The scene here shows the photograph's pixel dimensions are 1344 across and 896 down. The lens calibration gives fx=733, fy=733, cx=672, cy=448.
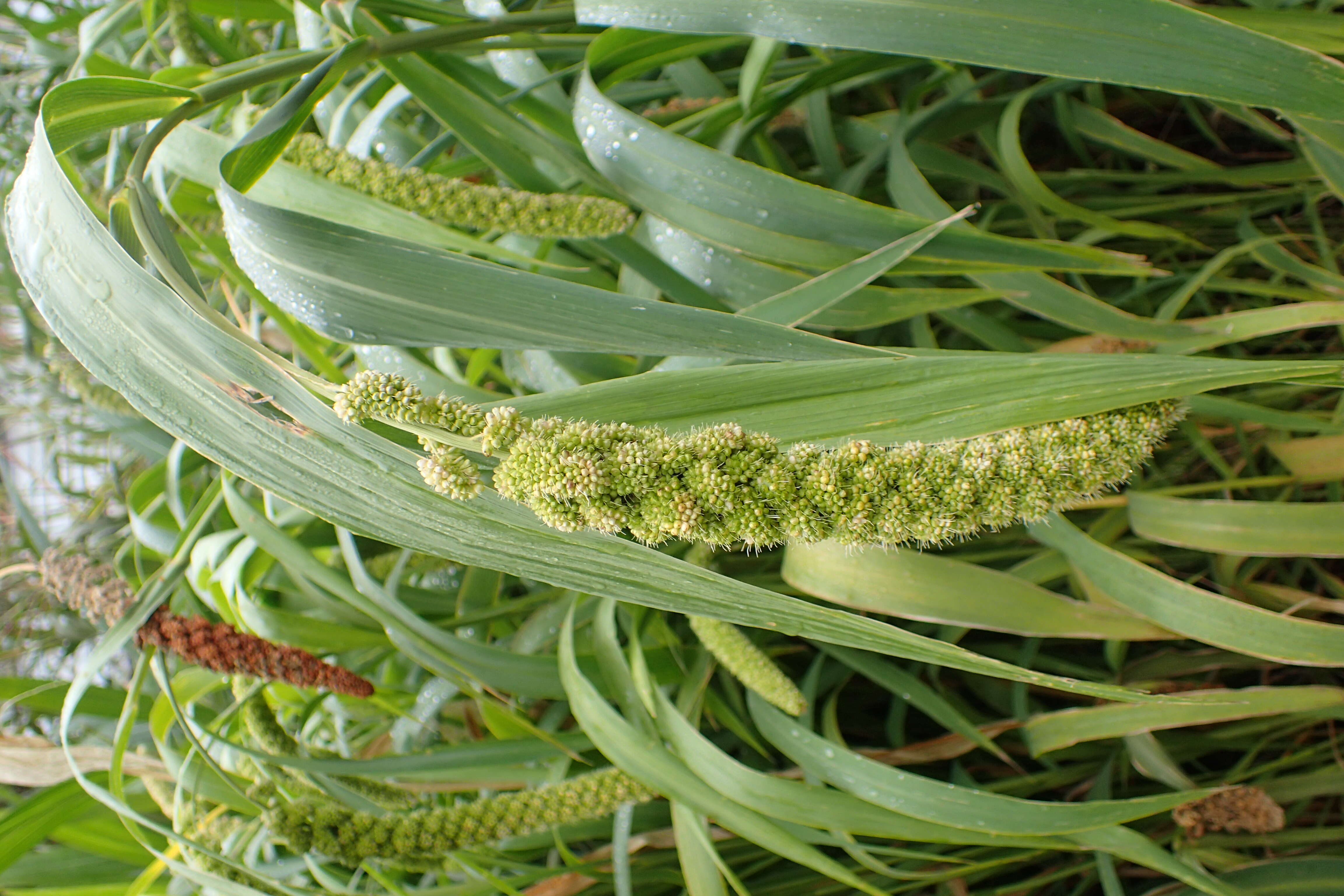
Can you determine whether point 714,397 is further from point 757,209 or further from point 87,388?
point 87,388

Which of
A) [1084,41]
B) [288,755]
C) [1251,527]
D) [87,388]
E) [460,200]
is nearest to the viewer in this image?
[1084,41]

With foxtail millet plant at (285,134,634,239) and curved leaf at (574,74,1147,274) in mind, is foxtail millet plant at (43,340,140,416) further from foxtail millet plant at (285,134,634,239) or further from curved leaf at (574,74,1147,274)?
curved leaf at (574,74,1147,274)

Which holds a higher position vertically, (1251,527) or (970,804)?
(1251,527)

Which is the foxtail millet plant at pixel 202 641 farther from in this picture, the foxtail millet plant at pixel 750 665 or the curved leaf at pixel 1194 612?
the curved leaf at pixel 1194 612

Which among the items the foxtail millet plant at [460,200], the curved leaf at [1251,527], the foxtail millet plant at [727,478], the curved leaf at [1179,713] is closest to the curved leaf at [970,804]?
the curved leaf at [1179,713]

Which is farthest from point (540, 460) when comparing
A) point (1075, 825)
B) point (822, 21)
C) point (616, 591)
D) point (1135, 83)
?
point (1075, 825)

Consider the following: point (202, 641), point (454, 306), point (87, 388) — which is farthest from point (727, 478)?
point (87, 388)
